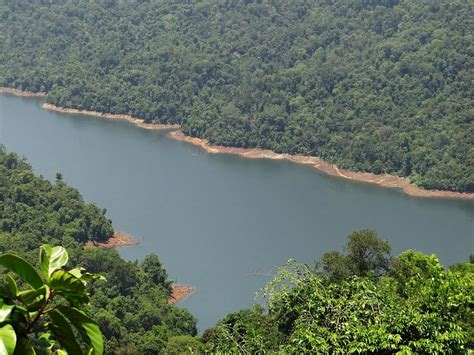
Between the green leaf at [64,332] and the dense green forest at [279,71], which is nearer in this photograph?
the green leaf at [64,332]

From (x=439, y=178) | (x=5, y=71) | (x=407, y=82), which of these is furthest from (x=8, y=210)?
(x=5, y=71)

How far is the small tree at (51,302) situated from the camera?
167 cm

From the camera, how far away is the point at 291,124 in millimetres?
49156

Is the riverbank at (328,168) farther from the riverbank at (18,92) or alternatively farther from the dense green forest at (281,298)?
the dense green forest at (281,298)

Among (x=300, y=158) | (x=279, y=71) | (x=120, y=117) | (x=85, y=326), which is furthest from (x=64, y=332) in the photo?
(x=279, y=71)

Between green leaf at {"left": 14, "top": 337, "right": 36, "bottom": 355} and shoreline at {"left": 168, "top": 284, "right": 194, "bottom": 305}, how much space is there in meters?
24.9

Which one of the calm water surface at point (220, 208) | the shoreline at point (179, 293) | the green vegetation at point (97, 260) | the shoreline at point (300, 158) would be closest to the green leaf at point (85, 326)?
the green vegetation at point (97, 260)

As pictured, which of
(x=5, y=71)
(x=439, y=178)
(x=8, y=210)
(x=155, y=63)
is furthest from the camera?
(x=5, y=71)

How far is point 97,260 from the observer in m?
25.3

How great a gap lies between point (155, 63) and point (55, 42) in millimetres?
11917

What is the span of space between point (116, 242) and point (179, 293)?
562cm

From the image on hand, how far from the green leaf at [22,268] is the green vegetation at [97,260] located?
1467cm

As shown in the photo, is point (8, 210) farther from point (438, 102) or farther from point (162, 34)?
point (162, 34)

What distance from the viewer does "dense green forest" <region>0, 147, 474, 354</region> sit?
4621 millimetres
